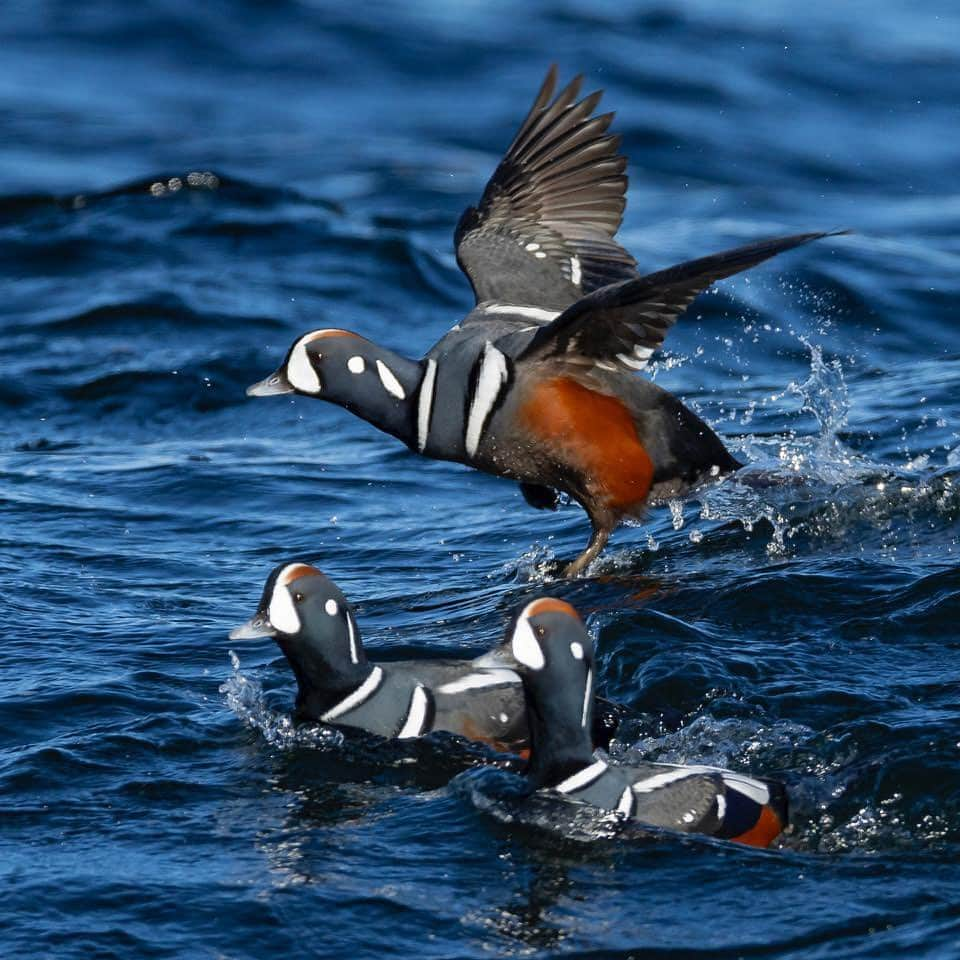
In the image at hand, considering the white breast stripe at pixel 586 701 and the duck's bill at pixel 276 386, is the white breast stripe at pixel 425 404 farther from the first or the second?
the white breast stripe at pixel 586 701

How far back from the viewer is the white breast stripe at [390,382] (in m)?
7.52

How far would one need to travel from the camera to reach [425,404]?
754 cm

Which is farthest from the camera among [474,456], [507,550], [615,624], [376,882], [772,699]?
[507,550]

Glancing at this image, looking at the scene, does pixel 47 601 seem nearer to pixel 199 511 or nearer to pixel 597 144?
pixel 199 511

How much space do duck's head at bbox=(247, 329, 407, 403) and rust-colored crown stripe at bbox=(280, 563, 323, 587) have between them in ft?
4.81

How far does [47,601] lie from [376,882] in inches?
125

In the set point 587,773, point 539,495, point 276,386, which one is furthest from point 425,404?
point 587,773

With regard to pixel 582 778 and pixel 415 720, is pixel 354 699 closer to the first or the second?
pixel 415 720

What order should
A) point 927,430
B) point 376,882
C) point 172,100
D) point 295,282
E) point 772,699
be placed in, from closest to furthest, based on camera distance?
point 376,882
point 772,699
point 927,430
point 295,282
point 172,100

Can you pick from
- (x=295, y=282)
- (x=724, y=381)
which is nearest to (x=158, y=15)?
(x=295, y=282)

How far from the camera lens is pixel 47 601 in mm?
7809

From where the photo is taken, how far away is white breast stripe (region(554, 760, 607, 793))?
5359 millimetres

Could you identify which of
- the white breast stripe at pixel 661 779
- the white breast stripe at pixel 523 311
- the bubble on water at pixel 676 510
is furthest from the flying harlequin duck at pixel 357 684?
the white breast stripe at pixel 523 311

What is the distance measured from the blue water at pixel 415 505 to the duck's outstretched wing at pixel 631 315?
1030 mm
